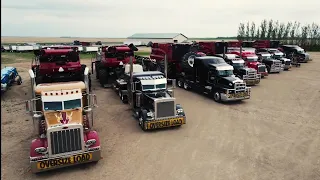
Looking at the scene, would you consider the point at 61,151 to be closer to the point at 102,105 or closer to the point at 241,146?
the point at 241,146

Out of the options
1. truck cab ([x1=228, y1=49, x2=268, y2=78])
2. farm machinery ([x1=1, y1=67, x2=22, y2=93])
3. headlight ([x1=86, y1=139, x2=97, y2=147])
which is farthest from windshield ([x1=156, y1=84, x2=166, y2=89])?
truck cab ([x1=228, y1=49, x2=268, y2=78])

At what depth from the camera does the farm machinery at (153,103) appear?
11773 mm

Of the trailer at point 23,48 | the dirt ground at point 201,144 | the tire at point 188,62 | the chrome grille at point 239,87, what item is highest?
the trailer at point 23,48

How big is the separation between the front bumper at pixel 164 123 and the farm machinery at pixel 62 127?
8.64 feet

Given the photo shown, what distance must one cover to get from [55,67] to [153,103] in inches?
326

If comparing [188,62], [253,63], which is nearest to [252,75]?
[253,63]

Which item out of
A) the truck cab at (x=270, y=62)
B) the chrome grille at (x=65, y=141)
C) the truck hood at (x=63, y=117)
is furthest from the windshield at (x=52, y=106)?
the truck cab at (x=270, y=62)

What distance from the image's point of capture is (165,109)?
11.9 meters

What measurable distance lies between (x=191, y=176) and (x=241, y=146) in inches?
123

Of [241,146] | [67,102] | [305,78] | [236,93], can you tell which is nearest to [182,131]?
[241,146]

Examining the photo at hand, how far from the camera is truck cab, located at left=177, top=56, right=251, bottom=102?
16.6 metres

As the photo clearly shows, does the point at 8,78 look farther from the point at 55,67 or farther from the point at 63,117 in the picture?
the point at 63,117

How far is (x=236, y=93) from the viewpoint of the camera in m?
16.6

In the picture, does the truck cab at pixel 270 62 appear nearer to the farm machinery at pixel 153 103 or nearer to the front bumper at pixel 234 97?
the front bumper at pixel 234 97
